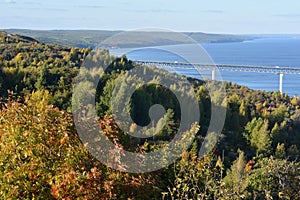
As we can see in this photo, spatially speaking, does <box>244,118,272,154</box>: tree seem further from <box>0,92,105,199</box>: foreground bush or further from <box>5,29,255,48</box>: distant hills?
<box>0,92,105,199</box>: foreground bush

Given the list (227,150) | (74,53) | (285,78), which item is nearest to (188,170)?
(227,150)

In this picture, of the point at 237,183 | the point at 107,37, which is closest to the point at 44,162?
the point at 237,183

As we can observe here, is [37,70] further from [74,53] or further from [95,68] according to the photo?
[74,53]

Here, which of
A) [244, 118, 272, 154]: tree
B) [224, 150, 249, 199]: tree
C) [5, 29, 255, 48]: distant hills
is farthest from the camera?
[244, 118, 272, 154]: tree

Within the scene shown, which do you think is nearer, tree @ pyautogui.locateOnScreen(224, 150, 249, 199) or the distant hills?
tree @ pyautogui.locateOnScreen(224, 150, 249, 199)

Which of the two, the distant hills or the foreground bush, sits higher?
the distant hills

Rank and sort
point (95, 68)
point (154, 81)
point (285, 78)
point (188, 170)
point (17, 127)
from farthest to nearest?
point (285, 78)
point (95, 68)
point (154, 81)
point (188, 170)
point (17, 127)

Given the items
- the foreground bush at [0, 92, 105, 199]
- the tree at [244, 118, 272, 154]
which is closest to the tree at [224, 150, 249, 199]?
the foreground bush at [0, 92, 105, 199]

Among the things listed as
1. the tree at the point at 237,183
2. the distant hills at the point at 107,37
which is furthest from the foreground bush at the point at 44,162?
the distant hills at the point at 107,37

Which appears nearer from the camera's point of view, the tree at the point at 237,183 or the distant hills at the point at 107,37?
the tree at the point at 237,183

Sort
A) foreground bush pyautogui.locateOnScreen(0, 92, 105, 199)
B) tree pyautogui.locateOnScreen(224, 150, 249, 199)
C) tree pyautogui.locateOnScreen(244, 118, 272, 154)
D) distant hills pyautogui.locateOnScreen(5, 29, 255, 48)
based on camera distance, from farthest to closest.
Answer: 1. tree pyautogui.locateOnScreen(244, 118, 272, 154)
2. distant hills pyautogui.locateOnScreen(5, 29, 255, 48)
3. tree pyautogui.locateOnScreen(224, 150, 249, 199)
4. foreground bush pyautogui.locateOnScreen(0, 92, 105, 199)

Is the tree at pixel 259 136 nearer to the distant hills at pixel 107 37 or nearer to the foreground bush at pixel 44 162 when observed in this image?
the distant hills at pixel 107 37
